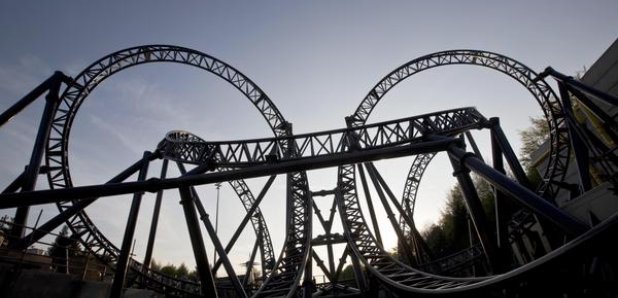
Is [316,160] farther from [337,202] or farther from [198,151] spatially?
[337,202]

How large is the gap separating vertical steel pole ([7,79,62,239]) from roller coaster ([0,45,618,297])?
0.13 ft

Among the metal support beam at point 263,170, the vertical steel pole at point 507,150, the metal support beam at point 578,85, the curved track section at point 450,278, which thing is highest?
the metal support beam at point 578,85

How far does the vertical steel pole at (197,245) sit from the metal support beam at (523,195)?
5225mm

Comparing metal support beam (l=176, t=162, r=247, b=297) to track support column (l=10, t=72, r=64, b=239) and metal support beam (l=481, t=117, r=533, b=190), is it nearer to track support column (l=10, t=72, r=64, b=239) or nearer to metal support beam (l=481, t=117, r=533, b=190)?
track support column (l=10, t=72, r=64, b=239)

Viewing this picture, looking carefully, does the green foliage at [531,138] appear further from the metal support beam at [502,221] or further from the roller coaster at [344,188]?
the metal support beam at [502,221]

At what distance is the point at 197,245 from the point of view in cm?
622

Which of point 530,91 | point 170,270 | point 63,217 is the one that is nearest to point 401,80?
point 530,91

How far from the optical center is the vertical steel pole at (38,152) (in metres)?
10.3

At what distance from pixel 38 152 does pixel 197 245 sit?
9236 millimetres

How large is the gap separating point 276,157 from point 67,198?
529cm

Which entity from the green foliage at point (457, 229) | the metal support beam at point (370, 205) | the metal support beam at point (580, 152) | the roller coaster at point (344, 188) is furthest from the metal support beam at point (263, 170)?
the green foliage at point (457, 229)

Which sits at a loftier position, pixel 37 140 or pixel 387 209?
pixel 37 140

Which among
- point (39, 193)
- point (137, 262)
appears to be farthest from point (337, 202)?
point (39, 193)

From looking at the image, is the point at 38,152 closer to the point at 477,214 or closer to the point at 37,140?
the point at 37,140
